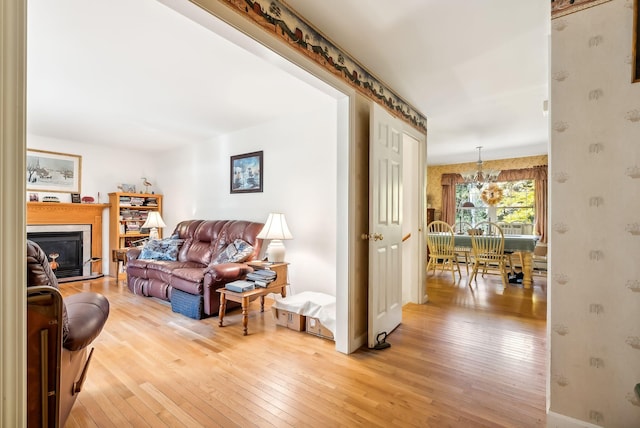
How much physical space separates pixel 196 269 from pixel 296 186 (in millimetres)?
1614

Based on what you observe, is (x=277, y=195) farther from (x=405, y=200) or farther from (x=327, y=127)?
(x=405, y=200)

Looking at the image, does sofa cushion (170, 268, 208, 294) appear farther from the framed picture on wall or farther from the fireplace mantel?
the fireplace mantel

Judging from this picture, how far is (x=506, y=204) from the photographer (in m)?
6.92

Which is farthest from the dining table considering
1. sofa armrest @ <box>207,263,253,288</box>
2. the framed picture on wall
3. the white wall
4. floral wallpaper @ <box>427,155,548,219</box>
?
sofa armrest @ <box>207,263,253,288</box>

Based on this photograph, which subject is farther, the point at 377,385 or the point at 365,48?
the point at 365,48

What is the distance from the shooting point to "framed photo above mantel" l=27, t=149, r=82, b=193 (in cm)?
491

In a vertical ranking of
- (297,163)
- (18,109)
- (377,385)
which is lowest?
(377,385)

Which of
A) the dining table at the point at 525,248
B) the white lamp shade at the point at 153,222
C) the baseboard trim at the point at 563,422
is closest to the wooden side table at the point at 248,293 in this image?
the baseboard trim at the point at 563,422

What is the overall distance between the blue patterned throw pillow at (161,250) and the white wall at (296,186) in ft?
2.75

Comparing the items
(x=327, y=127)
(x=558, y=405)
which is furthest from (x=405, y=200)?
(x=558, y=405)

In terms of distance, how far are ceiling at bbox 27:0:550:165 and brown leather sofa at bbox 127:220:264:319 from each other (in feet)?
5.17

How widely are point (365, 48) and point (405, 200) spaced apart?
219 cm

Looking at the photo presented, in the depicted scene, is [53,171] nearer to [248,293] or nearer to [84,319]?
[248,293]

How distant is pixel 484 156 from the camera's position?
6.71 meters
